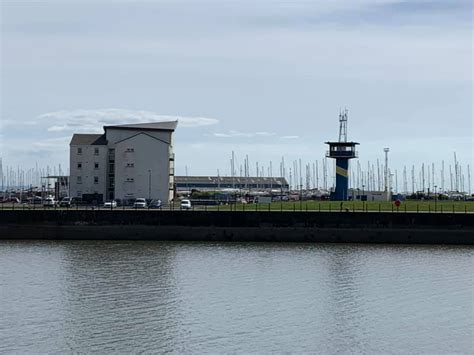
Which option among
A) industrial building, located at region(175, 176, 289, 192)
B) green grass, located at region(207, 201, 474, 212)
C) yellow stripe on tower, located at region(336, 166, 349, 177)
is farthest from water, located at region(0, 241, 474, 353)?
industrial building, located at region(175, 176, 289, 192)

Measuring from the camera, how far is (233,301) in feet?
88.8

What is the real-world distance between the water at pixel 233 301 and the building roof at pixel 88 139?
99.8ft

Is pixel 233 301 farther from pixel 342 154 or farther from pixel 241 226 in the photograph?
pixel 342 154

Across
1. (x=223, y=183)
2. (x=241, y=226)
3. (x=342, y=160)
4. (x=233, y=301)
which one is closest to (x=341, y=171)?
(x=342, y=160)

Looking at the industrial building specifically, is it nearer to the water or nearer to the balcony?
the balcony

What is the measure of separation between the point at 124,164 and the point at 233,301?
45214mm

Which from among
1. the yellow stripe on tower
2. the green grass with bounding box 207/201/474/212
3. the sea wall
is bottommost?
the sea wall

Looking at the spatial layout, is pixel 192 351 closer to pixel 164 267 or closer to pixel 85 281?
pixel 85 281

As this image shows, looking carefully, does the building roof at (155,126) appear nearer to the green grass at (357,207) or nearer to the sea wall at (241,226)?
the green grass at (357,207)

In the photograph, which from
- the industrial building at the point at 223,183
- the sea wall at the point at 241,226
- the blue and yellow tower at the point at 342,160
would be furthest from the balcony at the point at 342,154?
the industrial building at the point at 223,183

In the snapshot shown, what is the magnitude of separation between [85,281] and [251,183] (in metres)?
114

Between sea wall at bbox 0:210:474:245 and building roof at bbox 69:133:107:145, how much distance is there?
73.9 ft

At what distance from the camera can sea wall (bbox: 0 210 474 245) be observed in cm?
4828

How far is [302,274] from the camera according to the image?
1334 inches
